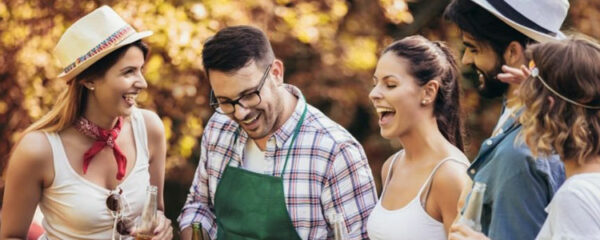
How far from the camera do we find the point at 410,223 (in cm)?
324

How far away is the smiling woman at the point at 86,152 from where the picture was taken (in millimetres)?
3992

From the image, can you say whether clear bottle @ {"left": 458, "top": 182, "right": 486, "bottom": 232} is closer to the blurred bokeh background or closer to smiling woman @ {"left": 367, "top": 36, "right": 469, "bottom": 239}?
smiling woman @ {"left": 367, "top": 36, "right": 469, "bottom": 239}

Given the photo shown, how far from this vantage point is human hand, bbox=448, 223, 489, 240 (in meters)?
2.67

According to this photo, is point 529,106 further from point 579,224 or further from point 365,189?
point 365,189

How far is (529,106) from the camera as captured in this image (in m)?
2.68

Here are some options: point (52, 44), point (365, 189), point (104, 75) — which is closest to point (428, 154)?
point (365, 189)

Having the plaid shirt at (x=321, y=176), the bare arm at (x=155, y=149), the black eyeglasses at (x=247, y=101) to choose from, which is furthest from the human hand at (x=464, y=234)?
the bare arm at (x=155, y=149)

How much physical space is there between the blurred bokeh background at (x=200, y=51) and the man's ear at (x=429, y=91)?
316 cm

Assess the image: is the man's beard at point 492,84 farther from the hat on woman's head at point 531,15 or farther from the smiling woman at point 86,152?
the smiling woman at point 86,152

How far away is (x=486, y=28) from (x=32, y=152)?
1914 millimetres

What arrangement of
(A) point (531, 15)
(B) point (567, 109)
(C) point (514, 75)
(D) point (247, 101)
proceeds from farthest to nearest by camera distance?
(D) point (247, 101) < (A) point (531, 15) < (C) point (514, 75) < (B) point (567, 109)

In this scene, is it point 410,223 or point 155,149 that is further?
point 155,149

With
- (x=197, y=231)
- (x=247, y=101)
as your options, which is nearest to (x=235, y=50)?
(x=247, y=101)

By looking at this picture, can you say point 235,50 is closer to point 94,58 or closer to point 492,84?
point 94,58
